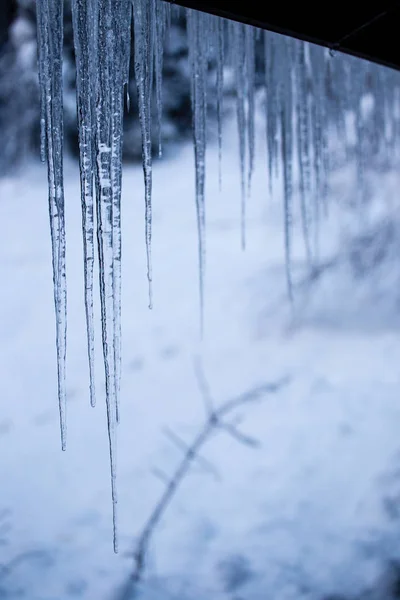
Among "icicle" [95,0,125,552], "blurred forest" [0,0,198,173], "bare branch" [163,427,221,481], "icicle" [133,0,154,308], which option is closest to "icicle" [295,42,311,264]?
"icicle" [133,0,154,308]

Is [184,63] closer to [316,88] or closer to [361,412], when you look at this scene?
[316,88]

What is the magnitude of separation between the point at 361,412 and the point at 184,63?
3460mm

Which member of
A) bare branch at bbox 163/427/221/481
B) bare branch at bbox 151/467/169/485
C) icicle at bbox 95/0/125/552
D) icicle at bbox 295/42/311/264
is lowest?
bare branch at bbox 151/467/169/485

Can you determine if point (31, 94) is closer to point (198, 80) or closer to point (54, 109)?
point (198, 80)

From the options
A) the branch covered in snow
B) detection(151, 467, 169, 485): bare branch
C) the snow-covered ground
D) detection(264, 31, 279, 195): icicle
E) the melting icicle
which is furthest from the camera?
detection(151, 467, 169, 485): bare branch

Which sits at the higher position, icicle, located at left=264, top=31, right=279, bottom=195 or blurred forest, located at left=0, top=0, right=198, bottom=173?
blurred forest, located at left=0, top=0, right=198, bottom=173

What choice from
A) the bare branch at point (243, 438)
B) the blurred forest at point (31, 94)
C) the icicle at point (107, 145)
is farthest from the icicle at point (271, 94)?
the bare branch at point (243, 438)

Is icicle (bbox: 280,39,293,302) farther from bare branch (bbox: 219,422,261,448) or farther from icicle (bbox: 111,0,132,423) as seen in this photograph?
bare branch (bbox: 219,422,261,448)

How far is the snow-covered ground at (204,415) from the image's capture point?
13.2ft

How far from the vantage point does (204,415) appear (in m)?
4.87

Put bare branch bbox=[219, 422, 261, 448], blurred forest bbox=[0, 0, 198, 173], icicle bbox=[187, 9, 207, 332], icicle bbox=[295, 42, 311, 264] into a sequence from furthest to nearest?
blurred forest bbox=[0, 0, 198, 173] < bare branch bbox=[219, 422, 261, 448] < icicle bbox=[295, 42, 311, 264] < icicle bbox=[187, 9, 207, 332]

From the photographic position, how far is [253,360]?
5.10 metres

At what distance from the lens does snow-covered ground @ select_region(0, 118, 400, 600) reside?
158 inches

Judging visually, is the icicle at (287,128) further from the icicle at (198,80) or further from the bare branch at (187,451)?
the bare branch at (187,451)
